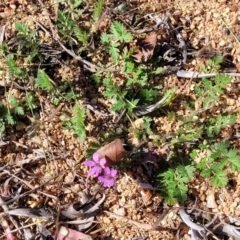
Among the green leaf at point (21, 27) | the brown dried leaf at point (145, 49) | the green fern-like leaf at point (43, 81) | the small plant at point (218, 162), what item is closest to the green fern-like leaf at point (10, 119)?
the green fern-like leaf at point (43, 81)

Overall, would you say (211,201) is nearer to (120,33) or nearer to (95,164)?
(95,164)

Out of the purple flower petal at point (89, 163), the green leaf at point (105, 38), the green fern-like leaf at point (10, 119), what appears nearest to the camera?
the purple flower petal at point (89, 163)

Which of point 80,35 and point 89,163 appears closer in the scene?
point 89,163

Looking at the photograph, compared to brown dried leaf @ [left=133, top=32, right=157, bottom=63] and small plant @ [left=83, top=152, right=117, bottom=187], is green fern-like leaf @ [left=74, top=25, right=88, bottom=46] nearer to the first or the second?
brown dried leaf @ [left=133, top=32, right=157, bottom=63]

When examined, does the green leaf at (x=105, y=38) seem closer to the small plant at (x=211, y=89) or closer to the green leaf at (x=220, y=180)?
the small plant at (x=211, y=89)

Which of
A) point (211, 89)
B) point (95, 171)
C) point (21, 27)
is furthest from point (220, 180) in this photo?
point (21, 27)

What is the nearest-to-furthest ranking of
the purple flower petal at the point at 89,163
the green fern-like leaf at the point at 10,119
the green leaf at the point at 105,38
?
1. the purple flower petal at the point at 89,163
2. the green fern-like leaf at the point at 10,119
3. the green leaf at the point at 105,38

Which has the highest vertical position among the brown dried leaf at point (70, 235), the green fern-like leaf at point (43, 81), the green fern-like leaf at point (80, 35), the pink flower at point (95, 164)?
the green fern-like leaf at point (80, 35)
